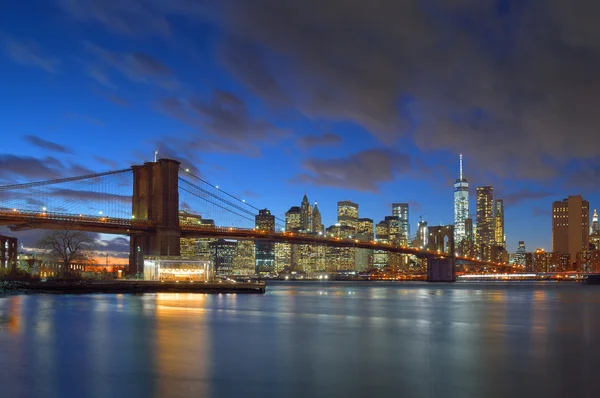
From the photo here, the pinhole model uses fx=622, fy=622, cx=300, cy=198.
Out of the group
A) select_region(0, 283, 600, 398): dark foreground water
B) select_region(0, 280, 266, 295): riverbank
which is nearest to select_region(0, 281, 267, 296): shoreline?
select_region(0, 280, 266, 295): riverbank

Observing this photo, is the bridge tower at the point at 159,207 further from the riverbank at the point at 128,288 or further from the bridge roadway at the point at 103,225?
the riverbank at the point at 128,288

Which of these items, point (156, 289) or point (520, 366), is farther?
point (156, 289)

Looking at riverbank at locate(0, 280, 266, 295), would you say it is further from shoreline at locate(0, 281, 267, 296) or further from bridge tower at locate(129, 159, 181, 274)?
bridge tower at locate(129, 159, 181, 274)

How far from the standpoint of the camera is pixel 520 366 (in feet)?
54.7

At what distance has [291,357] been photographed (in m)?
18.1

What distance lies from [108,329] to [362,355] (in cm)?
1181

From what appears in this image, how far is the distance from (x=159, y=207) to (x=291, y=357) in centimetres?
5293

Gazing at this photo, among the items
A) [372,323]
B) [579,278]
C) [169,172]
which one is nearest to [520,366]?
[372,323]

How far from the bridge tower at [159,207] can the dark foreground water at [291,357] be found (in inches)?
1460

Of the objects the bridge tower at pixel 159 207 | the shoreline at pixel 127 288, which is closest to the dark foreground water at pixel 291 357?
the shoreline at pixel 127 288

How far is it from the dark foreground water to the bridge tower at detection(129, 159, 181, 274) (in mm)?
37090

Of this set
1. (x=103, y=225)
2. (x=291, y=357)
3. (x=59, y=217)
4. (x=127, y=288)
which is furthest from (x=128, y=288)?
(x=291, y=357)

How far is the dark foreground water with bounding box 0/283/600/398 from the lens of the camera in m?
13.4

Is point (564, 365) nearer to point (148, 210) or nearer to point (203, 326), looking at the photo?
point (203, 326)
